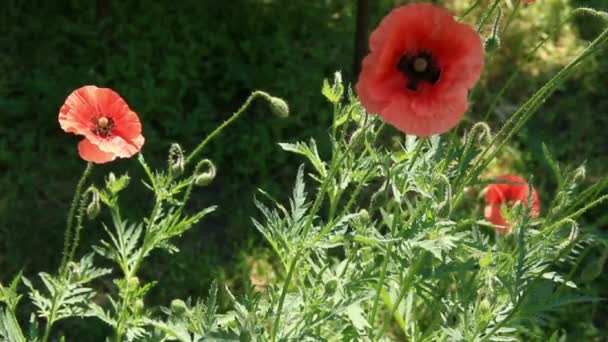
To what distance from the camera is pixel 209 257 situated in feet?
11.0

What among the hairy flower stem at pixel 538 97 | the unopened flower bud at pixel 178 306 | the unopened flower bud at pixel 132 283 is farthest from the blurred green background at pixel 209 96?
the hairy flower stem at pixel 538 97

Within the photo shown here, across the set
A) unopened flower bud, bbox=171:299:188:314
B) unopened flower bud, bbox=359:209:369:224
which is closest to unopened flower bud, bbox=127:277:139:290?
unopened flower bud, bbox=171:299:188:314

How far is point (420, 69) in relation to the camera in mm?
1802

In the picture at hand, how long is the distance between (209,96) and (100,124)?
1.88 meters

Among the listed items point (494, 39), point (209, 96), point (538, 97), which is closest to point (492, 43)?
point (494, 39)

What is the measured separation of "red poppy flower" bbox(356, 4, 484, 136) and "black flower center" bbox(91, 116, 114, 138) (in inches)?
30.1

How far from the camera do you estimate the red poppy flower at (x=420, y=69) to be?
1686 mm

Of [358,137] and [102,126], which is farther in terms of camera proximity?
[102,126]

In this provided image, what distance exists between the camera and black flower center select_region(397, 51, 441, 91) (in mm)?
1791

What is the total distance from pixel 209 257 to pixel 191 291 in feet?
0.56

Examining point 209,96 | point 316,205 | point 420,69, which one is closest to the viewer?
point 420,69

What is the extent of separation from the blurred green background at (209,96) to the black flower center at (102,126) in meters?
1.12

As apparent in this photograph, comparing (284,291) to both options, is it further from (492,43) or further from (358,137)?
(492,43)

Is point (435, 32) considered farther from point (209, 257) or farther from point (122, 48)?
point (122, 48)
